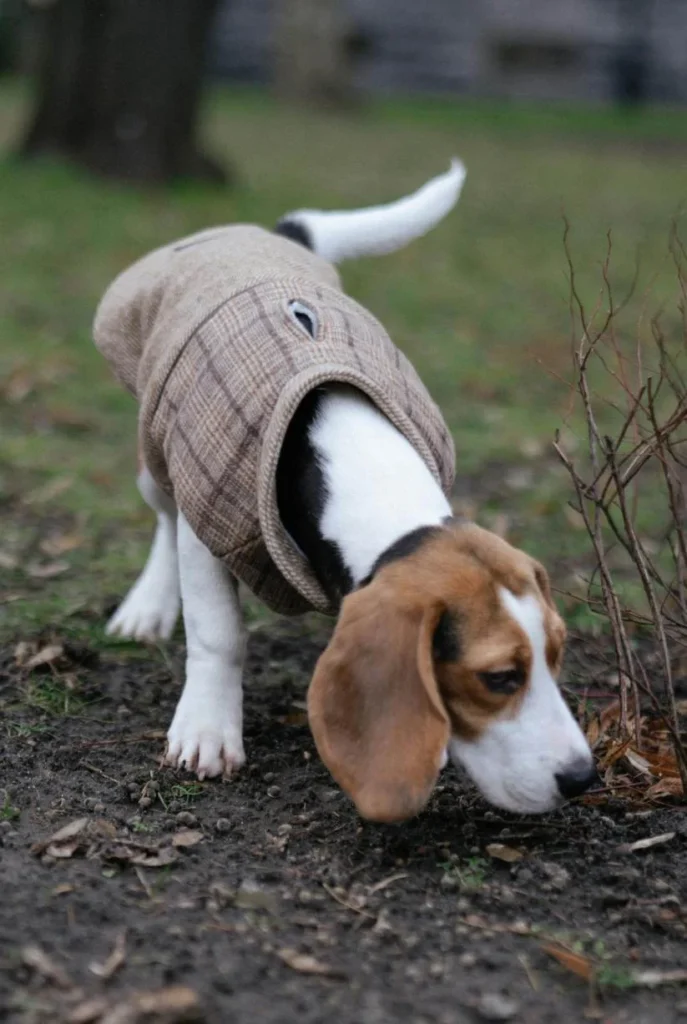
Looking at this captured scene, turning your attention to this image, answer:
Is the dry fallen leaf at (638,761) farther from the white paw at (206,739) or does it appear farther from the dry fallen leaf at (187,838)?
the dry fallen leaf at (187,838)

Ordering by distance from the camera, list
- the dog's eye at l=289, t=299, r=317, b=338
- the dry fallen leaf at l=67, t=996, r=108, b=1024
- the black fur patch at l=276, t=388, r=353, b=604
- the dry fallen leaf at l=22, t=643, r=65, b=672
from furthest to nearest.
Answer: the dry fallen leaf at l=22, t=643, r=65, b=672
the dog's eye at l=289, t=299, r=317, b=338
the black fur patch at l=276, t=388, r=353, b=604
the dry fallen leaf at l=67, t=996, r=108, b=1024

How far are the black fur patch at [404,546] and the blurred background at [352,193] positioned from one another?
2.33 ft

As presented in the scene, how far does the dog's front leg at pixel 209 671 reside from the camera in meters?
3.58

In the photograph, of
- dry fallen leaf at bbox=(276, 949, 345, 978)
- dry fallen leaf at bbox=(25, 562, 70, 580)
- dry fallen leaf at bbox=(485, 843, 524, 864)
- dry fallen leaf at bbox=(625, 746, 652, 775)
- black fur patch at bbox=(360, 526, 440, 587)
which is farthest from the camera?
dry fallen leaf at bbox=(25, 562, 70, 580)

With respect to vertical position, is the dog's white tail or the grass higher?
the dog's white tail

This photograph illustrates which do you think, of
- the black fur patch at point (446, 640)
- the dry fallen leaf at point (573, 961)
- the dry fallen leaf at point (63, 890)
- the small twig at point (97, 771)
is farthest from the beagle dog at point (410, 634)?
the small twig at point (97, 771)

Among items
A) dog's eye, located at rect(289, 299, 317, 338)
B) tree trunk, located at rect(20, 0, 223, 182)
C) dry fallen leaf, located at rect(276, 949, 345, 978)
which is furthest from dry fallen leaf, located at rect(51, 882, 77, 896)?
tree trunk, located at rect(20, 0, 223, 182)

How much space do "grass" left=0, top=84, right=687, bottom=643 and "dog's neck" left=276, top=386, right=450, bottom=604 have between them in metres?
0.41

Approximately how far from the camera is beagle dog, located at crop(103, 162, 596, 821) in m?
2.85

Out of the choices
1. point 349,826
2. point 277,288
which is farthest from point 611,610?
point 277,288

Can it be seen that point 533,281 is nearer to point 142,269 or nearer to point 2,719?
point 142,269

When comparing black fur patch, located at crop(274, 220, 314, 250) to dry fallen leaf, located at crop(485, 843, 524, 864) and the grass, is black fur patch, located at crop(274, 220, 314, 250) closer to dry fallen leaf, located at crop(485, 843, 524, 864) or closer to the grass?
the grass

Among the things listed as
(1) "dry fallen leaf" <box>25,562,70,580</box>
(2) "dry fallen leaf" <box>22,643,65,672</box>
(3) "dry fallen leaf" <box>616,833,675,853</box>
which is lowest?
(1) "dry fallen leaf" <box>25,562,70,580</box>

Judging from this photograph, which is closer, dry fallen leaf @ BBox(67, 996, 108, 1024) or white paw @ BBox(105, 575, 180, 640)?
dry fallen leaf @ BBox(67, 996, 108, 1024)
